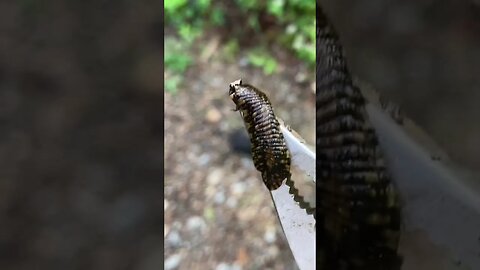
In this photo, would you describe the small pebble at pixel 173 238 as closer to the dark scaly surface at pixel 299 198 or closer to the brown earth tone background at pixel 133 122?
the brown earth tone background at pixel 133 122

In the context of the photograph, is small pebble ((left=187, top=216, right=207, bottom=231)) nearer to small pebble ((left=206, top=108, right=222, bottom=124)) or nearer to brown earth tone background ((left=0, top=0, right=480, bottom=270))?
brown earth tone background ((left=0, top=0, right=480, bottom=270))

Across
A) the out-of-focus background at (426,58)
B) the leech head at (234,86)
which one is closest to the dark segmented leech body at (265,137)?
the leech head at (234,86)

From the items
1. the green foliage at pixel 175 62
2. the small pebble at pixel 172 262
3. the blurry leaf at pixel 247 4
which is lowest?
the small pebble at pixel 172 262

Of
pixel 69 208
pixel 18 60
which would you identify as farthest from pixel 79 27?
pixel 69 208

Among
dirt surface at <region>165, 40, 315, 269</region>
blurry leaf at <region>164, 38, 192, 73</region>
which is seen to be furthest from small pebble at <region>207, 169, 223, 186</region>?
blurry leaf at <region>164, 38, 192, 73</region>

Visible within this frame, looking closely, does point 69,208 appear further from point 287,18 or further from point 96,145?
point 287,18
